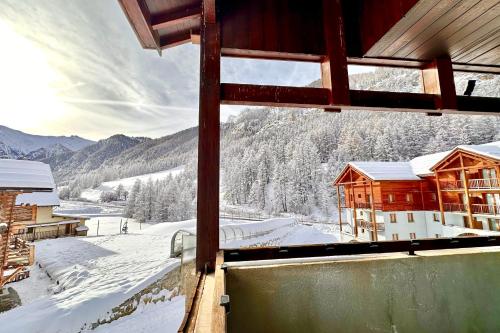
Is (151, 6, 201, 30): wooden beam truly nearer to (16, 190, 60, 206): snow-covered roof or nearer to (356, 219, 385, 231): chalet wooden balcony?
(356, 219, 385, 231): chalet wooden balcony

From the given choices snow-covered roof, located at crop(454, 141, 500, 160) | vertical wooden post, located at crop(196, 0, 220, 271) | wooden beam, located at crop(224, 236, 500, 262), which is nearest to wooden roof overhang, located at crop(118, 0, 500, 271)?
vertical wooden post, located at crop(196, 0, 220, 271)

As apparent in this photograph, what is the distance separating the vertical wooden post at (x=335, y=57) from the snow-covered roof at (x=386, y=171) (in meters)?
13.3

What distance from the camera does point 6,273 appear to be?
1005 cm

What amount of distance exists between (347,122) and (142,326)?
44877mm

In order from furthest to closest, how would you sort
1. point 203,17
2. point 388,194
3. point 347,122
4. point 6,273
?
1. point 347,122
2. point 388,194
3. point 6,273
4. point 203,17

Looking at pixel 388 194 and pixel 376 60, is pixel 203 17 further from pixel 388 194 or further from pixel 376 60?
pixel 388 194

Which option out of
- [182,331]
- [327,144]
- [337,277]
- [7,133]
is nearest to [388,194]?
[337,277]

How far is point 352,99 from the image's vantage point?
210 cm

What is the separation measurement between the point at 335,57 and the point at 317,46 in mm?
226

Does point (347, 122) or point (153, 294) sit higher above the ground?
point (347, 122)

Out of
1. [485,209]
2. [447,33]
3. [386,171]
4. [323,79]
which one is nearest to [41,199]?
[323,79]

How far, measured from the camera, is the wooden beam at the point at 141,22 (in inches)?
70.5

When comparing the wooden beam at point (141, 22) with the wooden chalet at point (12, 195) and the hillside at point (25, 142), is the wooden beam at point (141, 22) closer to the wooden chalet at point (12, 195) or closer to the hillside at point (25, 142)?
the wooden chalet at point (12, 195)

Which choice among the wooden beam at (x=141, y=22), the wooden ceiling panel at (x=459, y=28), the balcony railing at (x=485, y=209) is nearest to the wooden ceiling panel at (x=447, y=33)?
the wooden ceiling panel at (x=459, y=28)
